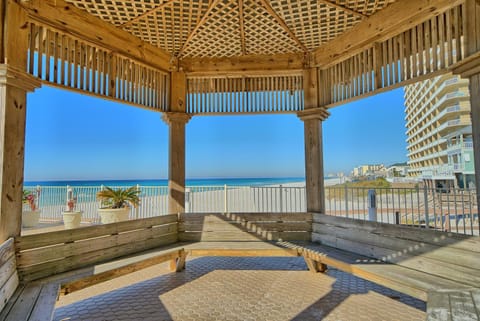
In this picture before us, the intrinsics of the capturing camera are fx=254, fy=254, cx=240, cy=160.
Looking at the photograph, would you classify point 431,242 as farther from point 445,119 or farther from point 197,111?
point 445,119

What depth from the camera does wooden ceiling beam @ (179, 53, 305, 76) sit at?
4098mm

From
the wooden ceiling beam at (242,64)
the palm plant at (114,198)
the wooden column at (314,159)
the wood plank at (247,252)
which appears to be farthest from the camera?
the palm plant at (114,198)

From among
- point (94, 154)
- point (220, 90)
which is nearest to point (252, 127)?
point (94, 154)

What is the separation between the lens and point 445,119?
29.6m

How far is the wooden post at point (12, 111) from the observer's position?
91.0 inches

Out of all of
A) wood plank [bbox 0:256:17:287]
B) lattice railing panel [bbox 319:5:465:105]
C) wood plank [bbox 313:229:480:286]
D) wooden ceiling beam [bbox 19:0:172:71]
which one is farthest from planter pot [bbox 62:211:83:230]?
lattice railing panel [bbox 319:5:465:105]

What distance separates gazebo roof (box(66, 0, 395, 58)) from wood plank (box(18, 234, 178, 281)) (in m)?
2.85

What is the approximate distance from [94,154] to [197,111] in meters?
38.0

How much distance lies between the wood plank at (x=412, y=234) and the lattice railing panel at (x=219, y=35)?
2.95 m

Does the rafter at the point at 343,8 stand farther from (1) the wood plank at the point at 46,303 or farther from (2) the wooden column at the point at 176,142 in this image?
(1) the wood plank at the point at 46,303

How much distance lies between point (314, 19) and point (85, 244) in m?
3.92

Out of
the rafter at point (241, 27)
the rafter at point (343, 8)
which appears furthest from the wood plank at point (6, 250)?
the rafter at point (343, 8)

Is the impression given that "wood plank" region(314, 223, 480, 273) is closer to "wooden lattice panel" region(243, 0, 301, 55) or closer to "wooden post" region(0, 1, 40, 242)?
"wooden lattice panel" region(243, 0, 301, 55)

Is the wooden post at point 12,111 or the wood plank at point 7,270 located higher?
the wooden post at point 12,111
